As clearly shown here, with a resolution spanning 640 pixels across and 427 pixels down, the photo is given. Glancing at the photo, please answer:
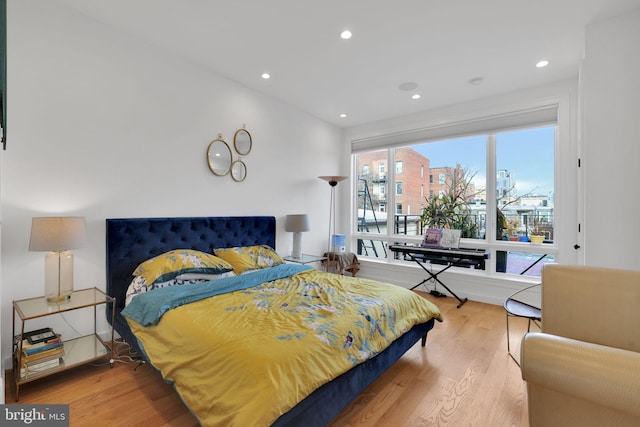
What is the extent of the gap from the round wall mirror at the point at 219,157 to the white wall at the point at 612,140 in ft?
11.4

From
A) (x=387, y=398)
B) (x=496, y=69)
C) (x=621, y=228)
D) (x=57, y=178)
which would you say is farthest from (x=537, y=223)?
(x=57, y=178)

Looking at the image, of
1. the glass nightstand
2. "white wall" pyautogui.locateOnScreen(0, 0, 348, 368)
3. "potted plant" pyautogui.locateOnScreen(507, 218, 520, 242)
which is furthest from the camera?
"potted plant" pyautogui.locateOnScreen(507, 218, 520, 242)

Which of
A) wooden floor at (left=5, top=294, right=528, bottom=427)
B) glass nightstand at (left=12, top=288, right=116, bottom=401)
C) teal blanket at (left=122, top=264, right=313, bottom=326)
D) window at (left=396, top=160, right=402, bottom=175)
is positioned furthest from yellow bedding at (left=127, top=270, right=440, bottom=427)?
window at (left=396, top=160, right=402, bottom=175)

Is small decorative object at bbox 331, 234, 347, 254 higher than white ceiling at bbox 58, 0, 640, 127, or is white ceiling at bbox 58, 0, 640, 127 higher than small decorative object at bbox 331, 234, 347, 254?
white ceiling at bbox 58, 0, 640, 127

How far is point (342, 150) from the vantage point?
18.0 feet

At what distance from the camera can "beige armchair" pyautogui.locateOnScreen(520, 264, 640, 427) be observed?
3.43 ft

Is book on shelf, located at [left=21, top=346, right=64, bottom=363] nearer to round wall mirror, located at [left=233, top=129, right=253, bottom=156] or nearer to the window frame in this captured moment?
round wall mirror, located at [left=233, top=129, right=253, bottom=156]

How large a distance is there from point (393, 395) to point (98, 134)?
10.4ft

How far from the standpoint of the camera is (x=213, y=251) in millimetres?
3344

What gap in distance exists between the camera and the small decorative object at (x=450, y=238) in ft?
13.5

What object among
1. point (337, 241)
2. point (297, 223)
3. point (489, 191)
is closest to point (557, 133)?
point (489, 191)

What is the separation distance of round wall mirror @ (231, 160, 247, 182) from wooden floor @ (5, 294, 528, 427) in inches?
85.4

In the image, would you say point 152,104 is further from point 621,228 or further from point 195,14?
point 621,228

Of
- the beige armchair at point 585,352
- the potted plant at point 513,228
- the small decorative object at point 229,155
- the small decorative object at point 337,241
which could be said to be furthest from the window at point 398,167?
the beige armchair at point 585,352
